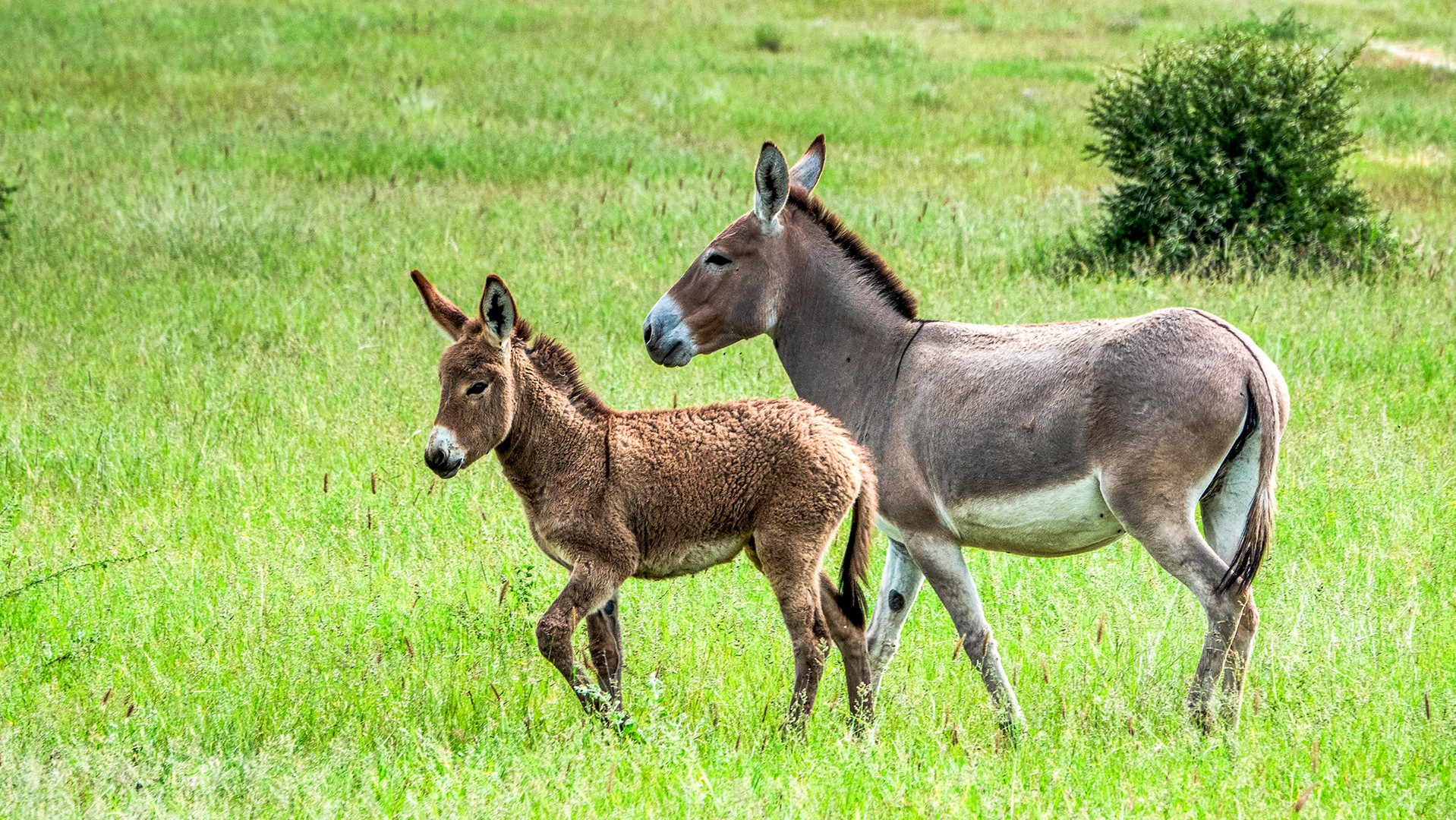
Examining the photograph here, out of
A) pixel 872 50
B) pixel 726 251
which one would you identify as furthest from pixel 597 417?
pixel 872 50

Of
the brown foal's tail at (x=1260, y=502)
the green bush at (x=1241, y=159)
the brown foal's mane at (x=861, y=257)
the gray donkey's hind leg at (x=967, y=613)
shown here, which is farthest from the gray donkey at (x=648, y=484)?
the green bush at (x=1241, y=159)

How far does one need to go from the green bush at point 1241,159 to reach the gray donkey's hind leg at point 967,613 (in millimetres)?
8002

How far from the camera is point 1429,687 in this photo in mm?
4609

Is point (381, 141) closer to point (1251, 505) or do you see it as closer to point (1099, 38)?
point (1251, 505)

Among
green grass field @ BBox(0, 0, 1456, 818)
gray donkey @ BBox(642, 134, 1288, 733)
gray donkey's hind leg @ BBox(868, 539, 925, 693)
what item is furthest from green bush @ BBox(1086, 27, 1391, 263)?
gray donkey's hind leg @ BBox(868, 539, 925, 693)

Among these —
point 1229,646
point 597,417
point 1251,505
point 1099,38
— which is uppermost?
point 597,417

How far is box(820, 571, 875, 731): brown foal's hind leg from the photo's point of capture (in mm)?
4699

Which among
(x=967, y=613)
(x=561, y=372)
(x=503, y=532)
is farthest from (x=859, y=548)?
(x=503, y=532)

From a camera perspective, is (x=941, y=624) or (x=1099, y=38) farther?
(x=1099, y=38)

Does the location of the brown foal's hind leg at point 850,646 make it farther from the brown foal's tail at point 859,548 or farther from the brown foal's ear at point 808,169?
the brown foal's ear at point 808,169

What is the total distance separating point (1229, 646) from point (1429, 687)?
0.87 m

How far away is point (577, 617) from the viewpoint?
4.19m

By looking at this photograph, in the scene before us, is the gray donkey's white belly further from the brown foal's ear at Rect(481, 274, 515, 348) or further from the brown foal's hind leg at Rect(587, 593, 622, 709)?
the brown foal's ear at Rect(481, 274, 515, 348)

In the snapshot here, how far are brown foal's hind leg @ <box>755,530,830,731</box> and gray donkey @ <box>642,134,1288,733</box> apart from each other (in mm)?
593
